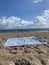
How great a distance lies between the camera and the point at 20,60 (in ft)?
17.1

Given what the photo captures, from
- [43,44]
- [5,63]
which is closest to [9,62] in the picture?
[5,63]

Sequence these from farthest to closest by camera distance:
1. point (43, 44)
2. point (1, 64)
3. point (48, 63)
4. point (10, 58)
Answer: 1. point (43, 44)
2. point (10, 58)
3. point (48, 63)
4. point (1, 64)

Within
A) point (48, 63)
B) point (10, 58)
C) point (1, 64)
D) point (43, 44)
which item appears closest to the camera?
point (1, 64)

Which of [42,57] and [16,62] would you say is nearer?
[16,62]

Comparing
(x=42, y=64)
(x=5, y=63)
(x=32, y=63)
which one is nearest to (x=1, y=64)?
(x=5, y=63)

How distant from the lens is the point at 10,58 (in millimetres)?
5527

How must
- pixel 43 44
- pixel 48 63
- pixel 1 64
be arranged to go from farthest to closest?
pixel 43 44
pixel 48 63
pixel 1 64

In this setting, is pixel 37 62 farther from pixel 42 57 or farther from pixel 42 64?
pixel 42 57

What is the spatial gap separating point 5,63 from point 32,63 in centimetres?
93

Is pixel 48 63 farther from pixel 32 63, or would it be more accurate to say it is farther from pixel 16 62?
pixel 16 62

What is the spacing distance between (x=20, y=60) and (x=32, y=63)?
45cm

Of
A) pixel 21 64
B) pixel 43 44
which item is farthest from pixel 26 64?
pixel 43 44

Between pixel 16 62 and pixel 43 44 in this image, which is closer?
pixel 16 62

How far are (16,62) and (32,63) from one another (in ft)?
1.86
